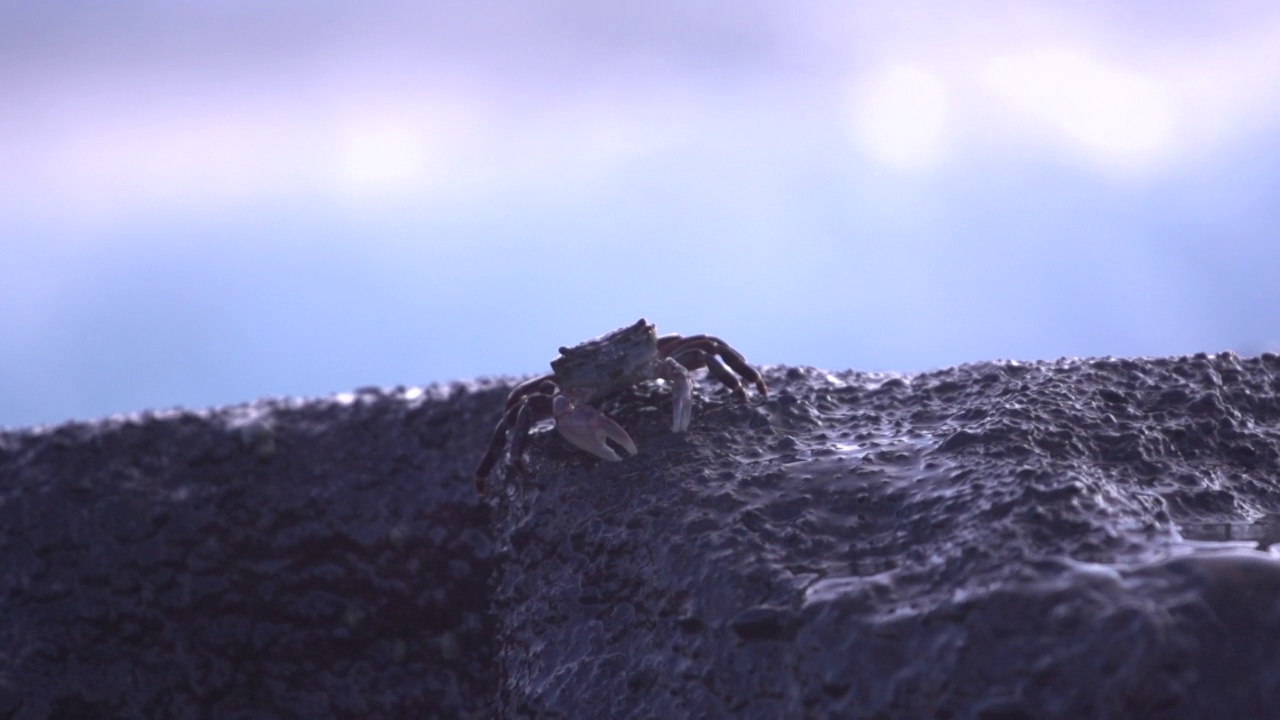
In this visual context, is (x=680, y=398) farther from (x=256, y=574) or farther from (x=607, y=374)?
(x=256, y=574)

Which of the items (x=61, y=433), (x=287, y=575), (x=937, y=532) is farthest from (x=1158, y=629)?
(x=61, y=433)

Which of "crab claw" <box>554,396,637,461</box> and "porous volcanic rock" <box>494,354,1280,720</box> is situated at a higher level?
"crab claw" <box>554,396,637,461</box>

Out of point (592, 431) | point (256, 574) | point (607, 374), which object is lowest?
point (256, 574)

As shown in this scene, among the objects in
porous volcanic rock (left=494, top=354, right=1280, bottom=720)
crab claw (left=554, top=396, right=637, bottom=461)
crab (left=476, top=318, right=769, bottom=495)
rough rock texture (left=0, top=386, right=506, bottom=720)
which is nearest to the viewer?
porous volcanic rock (left=494, top=354, right=1280, bottom=720)

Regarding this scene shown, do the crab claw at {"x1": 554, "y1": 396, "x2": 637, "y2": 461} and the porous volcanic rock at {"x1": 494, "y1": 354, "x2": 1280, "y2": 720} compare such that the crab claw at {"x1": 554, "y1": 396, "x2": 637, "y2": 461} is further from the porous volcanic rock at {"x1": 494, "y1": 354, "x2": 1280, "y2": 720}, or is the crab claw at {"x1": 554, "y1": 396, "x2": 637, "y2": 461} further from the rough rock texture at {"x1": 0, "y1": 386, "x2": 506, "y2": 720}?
the rough rock texture at {"x1": 0, "y1": 386, "x2": 506, "y2": 720}

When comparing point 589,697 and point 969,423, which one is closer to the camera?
point 589,697

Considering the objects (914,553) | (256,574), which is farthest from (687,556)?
(256,574)

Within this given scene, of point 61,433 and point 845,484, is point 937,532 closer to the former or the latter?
point 845,484

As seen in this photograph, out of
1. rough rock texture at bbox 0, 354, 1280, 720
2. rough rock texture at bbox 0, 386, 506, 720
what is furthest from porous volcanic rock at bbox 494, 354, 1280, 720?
rough rock texture at bbox 0, 386, 506, 720
